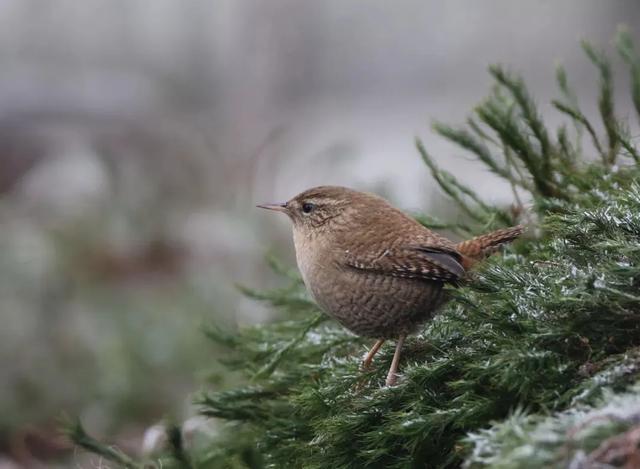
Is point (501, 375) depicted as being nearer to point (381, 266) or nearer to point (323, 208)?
point (381, 266)

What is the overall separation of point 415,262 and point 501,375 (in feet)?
3.10

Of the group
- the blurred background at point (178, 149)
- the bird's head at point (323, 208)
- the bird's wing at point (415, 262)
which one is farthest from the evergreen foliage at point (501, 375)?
the blurred background at point (178, 149)

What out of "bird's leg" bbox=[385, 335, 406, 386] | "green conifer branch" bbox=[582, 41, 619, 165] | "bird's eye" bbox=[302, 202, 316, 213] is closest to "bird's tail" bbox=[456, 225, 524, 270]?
"bird's leg" bbox=[385, 335, 406, 386]

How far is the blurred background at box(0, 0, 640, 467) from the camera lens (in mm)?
5598

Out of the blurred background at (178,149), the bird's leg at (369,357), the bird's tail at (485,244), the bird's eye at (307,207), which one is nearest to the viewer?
the bird's leg at (369,357)

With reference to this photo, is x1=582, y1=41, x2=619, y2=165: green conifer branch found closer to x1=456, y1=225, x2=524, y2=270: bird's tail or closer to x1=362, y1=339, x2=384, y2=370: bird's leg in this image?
x1=456, y1=225, x2=524, y2=270: bird's tail

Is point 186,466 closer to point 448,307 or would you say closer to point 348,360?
point 348,360

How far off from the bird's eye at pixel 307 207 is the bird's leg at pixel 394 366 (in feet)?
2.63

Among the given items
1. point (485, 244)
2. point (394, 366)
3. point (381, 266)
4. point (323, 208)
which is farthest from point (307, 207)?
point (394, 366)

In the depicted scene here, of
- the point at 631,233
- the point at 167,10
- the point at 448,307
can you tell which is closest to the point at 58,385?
the point at 448,307

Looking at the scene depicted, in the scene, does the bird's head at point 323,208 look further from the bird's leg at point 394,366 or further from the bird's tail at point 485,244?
the bird's leg at point 394,366

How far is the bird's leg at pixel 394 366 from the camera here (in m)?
2.33

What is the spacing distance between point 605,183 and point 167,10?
1471cm

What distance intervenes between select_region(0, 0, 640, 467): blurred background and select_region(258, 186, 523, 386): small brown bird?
2.13 feet
